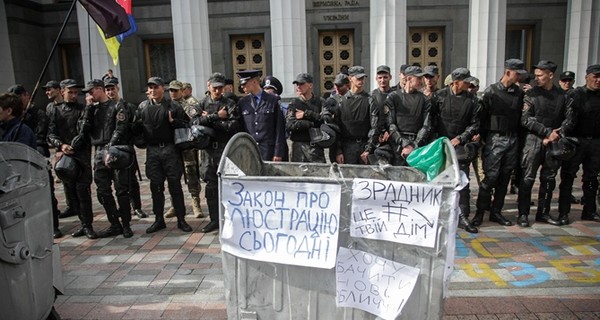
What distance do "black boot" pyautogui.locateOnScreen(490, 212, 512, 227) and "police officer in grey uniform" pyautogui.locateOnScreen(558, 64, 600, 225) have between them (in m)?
0.67

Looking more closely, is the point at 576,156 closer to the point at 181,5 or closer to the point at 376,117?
the point at 376,117

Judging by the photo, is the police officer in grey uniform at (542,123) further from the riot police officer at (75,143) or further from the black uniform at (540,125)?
the riot police officer at (75,143)

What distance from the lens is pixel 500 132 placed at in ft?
→ 18.0

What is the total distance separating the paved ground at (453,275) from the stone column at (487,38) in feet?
25.8

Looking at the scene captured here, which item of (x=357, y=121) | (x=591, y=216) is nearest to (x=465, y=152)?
(x=357, y=121)

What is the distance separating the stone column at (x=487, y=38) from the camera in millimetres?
12219

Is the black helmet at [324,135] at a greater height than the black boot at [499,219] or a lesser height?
greater

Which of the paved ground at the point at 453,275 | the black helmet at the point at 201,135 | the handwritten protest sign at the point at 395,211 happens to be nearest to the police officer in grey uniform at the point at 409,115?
the paved ground at the point at 453,275

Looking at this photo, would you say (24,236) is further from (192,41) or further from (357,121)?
(192,41)

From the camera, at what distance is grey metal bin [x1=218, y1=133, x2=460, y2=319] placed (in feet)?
7.99

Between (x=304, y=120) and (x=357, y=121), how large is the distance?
2.36 ft

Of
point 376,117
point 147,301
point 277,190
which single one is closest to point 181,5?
point 376,117

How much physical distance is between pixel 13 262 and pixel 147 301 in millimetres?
1424

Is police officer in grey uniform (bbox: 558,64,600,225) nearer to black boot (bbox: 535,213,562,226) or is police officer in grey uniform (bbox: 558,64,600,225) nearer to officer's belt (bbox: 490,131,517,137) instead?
black boot (bbox: 535,213,562,226)
